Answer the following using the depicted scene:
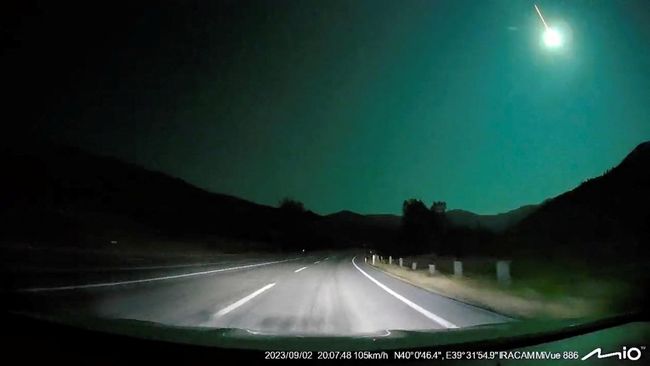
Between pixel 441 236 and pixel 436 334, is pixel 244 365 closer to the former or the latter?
pixel 436 334

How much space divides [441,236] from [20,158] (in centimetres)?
8533

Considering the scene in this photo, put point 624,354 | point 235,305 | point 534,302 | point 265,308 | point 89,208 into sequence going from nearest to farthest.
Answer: point 624,354 → point 265,308 → point 235,305 → point 534,302 → point 89,208

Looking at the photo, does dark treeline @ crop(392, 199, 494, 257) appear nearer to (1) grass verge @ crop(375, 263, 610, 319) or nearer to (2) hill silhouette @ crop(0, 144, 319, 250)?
(2) hill silhouette @ crop(0, 144, 319, 250)

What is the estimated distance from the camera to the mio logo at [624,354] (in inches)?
175

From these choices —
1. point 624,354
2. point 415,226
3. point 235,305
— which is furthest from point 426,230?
point 624,354

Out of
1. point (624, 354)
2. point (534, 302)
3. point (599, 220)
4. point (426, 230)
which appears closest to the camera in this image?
point (624, 354)

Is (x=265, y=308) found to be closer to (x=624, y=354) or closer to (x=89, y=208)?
(x=624, y=354)

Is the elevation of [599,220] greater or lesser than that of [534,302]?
greater

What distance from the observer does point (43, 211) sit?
5031 cm

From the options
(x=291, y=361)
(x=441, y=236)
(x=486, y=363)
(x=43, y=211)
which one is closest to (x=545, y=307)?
(x=486, y=363)

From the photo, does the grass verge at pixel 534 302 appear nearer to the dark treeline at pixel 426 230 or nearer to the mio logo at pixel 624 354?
the mio logo at pixel 624 354

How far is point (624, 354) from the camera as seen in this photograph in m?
4.51

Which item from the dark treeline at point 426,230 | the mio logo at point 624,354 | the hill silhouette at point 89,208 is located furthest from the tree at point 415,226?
the mio logo at point 624,354

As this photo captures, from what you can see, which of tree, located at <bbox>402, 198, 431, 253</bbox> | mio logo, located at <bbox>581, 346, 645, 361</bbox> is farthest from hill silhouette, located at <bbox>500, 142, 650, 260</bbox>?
mio logo, located at <bbox>581, 346, 645, 361</bbox>
